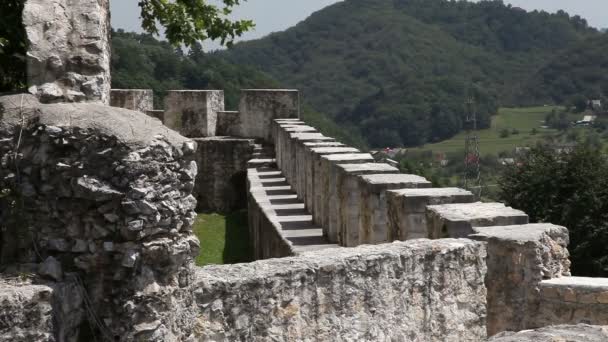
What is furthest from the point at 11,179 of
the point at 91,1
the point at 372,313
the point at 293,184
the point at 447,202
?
the point at 293,184

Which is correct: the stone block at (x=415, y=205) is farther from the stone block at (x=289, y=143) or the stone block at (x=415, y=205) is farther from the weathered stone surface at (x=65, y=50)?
the stone block at (x=289, y=143)

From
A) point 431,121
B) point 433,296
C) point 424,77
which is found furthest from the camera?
point 424,77

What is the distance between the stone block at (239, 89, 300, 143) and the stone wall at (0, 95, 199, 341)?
513 inches

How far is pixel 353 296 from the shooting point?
4.14 m

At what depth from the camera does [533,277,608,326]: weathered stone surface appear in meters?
4.75

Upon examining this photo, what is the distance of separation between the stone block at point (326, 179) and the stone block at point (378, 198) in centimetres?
117

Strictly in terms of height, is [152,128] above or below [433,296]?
above

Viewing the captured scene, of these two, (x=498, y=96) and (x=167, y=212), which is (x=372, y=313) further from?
(x=498, y=96)

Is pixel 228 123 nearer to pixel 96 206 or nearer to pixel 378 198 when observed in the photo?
pixel 378 198

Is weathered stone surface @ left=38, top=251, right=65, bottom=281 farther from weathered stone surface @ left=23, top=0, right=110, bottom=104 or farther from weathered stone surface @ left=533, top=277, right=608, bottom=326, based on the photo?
weathered stone surface @ left=533, top=277, right=608, bottom=326

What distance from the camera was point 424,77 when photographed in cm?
8756

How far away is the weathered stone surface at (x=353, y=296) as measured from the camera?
370 centimetres

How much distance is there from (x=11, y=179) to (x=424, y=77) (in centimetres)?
8585

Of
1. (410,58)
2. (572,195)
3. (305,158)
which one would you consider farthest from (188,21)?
(410,58)
